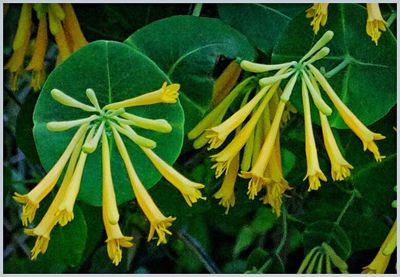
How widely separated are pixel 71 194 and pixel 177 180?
104mm

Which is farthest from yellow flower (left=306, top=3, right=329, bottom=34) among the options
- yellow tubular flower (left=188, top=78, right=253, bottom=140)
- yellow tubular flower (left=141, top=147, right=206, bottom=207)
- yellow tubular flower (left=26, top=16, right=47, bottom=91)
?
yellow tubular flower (left=26, top=16, right=47, bottom=91)

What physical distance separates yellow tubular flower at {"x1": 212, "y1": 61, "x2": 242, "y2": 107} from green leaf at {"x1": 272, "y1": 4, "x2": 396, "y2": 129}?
7 centimetres

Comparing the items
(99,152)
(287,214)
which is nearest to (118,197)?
(99,152)

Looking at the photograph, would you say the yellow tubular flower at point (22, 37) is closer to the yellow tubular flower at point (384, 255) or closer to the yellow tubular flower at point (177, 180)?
the yellow tubular flower at point (177, 180)

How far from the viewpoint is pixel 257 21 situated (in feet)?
3.16

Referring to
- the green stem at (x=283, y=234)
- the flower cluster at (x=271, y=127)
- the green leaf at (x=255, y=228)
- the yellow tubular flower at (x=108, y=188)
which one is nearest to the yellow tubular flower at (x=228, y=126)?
the flower cluster at (x=271, y=127)

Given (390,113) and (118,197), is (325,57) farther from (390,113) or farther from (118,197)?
(118,197)

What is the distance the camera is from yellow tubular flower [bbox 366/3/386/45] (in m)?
0.85

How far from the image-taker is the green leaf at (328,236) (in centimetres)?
102

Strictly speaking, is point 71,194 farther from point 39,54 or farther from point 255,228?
point 255,228

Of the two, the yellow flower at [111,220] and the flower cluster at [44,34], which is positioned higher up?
the flower cluster at [44,34]

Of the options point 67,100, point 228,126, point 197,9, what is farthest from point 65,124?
point 197,9

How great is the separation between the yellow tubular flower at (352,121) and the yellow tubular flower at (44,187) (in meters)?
0.25

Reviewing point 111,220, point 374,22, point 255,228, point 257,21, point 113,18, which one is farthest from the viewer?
point 255,228
